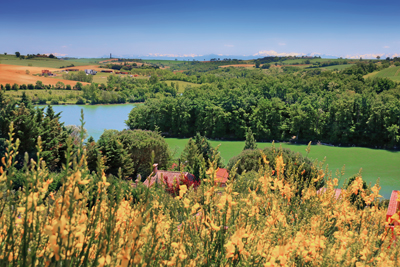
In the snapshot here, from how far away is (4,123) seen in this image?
48.4ft

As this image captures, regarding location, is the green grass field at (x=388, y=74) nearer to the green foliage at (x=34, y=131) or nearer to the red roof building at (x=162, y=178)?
the red roof building at (x=162, y=178)

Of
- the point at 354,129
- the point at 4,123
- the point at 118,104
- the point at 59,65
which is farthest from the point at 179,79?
the point at 4,123

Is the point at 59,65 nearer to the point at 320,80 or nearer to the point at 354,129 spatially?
the point at 320,80

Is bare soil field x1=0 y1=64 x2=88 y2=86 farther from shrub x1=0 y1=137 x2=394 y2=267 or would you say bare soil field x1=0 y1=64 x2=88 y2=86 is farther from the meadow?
shrub x1=0 y1=137 x2=394 y2=267

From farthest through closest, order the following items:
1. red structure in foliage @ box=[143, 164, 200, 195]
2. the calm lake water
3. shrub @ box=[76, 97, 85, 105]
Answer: shrub @ box=[76, 97, 85, 105] < the calm lake water < red structure in foliage @ box=[143, 164, 200, 195]

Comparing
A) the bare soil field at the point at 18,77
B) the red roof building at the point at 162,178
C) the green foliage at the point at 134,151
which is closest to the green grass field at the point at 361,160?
the green foliage at the point at 134,151

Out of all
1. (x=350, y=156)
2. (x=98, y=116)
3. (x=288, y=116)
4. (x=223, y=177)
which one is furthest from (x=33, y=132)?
(x=98, y=116)

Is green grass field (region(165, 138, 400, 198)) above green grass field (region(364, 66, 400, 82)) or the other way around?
the other way around

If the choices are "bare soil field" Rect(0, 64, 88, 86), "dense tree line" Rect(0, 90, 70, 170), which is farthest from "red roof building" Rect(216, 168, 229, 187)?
"bare soil field" Rect(0, 64, 88, 86)

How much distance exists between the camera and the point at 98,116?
54.7 metres

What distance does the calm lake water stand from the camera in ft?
148

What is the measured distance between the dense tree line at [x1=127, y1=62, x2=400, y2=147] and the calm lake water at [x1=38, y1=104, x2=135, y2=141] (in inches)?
192

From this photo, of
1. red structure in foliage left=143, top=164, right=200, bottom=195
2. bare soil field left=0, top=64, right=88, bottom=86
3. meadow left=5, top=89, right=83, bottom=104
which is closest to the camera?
red structure in foliage left=143, top=164, right=200, bottom=195

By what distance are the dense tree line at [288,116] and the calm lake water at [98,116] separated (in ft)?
16.0
